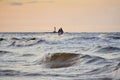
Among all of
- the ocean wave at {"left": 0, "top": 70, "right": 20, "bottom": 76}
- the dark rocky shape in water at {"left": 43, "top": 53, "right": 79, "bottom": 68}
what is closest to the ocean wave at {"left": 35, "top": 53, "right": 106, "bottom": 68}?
the dark rocky shape in water at {"left": 43, "top": 53, "right": 79, "bottom": 68}

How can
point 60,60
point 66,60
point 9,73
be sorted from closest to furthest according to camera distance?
point 9,73
point 66,60
point 60,60

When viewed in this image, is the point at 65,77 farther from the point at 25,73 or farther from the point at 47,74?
the point at 25,73

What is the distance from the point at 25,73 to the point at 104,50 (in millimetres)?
6103

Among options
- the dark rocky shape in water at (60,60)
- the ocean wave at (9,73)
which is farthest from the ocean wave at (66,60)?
the ocean wave at (9,73)

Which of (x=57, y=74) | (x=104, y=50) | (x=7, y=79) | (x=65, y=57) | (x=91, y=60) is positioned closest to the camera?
(x=7, y=79)

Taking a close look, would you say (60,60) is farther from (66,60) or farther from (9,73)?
(9,73)

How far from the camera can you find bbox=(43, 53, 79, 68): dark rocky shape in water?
944 centimetres

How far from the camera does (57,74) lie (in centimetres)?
714

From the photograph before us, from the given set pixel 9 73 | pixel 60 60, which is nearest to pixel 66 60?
pixel 60 60

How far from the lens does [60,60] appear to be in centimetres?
1023

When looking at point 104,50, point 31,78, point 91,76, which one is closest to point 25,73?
point 31,78

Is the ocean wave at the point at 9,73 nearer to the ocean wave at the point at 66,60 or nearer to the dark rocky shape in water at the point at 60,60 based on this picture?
the ocean wave at the point at 66,60

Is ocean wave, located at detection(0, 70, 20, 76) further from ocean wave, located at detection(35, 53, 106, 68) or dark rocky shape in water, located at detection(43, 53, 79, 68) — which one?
dark rocky shape in water, located at detection(43, 53, 79, 68)

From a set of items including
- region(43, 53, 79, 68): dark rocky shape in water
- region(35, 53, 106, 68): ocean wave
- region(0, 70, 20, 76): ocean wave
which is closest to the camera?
region(0, 70, 20, 76): ocean wave
